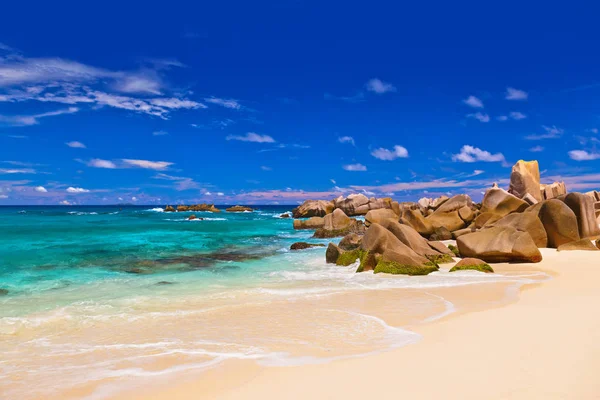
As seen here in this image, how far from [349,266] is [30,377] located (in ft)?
35.5

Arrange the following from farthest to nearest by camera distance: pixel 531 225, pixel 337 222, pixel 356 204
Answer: pixel 356 204 → pixel 337 222 → pixel 531 225

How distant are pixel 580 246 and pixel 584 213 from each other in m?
2.26

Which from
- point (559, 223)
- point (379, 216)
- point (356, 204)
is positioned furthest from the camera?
point (356, 204)

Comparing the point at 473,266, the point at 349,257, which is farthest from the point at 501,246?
the point at 349,257

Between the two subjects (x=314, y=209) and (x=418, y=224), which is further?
(x=314, y=209)

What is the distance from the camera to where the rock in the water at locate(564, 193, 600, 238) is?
1738cm

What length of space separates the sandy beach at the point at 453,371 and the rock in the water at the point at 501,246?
7.06 meters

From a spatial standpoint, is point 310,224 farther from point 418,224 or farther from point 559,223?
point 559,223

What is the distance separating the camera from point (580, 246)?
1595 cm

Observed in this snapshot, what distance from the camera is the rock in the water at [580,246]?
15891 millimetres

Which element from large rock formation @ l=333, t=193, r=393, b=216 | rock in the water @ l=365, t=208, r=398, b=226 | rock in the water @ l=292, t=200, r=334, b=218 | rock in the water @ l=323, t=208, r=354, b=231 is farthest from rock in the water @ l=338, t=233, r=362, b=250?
large rock formation @ l=333, t=193, r=393, b=216

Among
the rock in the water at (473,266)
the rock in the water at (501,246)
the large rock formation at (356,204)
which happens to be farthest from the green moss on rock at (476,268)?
the large rock formation at (356,204)

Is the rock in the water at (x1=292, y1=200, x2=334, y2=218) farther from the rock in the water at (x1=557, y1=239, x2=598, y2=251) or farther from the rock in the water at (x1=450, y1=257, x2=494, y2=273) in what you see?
the rock in the water at (x1=450, y1=257, x2=494, y2=273)

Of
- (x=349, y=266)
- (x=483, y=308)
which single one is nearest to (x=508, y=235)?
(x=349, y=266)
